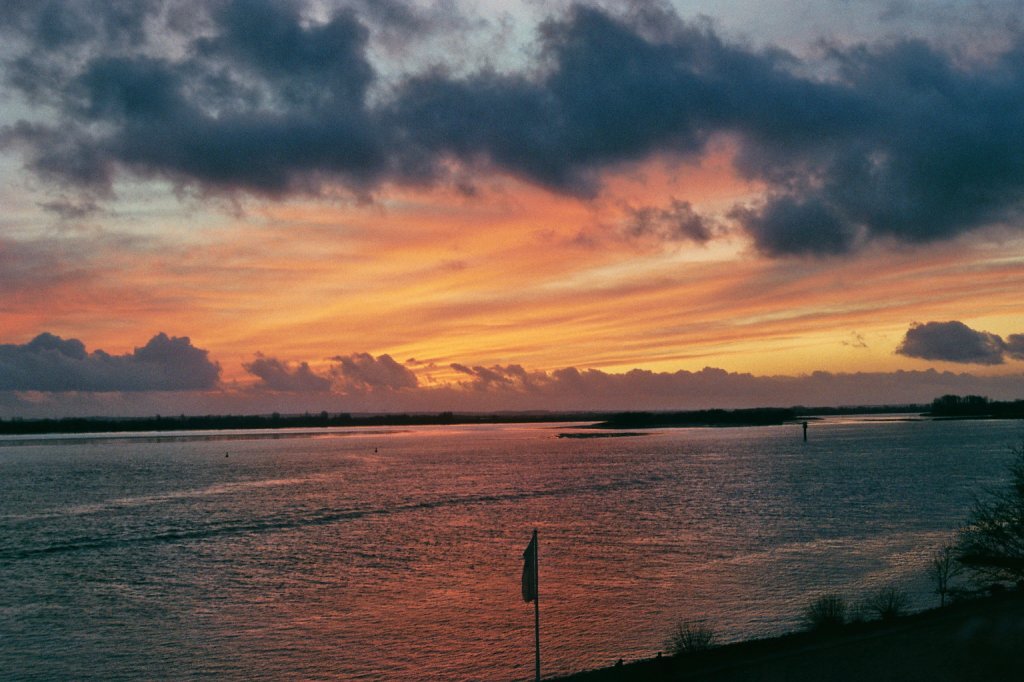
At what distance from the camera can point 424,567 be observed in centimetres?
3338

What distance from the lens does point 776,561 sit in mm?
32656

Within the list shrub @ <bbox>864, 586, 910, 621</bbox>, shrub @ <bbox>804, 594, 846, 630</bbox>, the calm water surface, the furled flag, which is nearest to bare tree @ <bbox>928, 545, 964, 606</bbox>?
the calm water surface

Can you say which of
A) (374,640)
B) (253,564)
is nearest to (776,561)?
(374,640)

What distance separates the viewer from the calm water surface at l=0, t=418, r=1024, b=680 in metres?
22.4

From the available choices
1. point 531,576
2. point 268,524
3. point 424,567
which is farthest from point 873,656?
point 268,524

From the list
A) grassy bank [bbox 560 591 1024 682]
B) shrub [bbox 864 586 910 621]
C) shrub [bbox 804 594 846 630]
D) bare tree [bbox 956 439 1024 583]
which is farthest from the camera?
bare tree [bbox 956 439 1024 583]

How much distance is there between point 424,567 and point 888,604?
18.3m

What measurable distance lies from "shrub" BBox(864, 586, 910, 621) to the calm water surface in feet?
2.63

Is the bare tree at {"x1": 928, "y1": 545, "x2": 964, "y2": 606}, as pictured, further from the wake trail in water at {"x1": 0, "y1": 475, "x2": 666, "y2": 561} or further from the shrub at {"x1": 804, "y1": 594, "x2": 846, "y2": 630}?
the wake trail in water at {"x1": 0, "y1": 475, "x2": 666, "y2": 561}

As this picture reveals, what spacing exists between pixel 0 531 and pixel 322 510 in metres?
18.4

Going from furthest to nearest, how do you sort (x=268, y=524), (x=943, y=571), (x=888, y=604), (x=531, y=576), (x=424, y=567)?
(x=268, y=524), (x=424, y=567), (x=943, y=571), (x=888, y=604), (x=531, y=576)

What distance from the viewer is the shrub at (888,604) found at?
20.3 m

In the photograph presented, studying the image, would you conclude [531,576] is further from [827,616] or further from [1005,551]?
[1005,551]

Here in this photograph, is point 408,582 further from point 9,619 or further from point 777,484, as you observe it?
point 777,484
